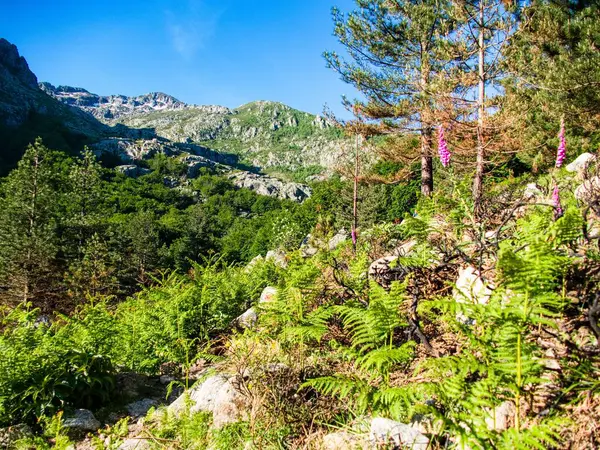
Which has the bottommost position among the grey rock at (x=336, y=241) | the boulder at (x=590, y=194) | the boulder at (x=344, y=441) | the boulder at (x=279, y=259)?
the boulder at (x=344, y=441)

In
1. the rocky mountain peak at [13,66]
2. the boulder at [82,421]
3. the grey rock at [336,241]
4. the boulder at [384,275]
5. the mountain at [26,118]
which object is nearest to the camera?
the boulder at [82,421]

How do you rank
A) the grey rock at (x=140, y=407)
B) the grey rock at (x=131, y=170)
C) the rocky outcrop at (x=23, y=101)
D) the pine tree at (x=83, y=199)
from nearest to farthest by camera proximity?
1. the grey rock at (x=140, y=407)
2. the pine tree at (x=83, y=199)
3. the grey rock at (x=131, y=170)
4. the rocky outcrop at (x=23, y=101)

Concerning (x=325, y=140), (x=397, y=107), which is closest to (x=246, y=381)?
(x=397, y=107)

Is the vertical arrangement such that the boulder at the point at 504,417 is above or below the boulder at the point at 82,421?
above

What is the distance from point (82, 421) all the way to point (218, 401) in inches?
50.2

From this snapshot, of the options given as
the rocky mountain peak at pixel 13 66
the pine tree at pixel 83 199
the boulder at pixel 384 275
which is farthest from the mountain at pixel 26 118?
the boulder at pixel 384 275

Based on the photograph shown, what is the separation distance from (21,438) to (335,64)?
13431 mm

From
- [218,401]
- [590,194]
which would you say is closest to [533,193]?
[590,194]

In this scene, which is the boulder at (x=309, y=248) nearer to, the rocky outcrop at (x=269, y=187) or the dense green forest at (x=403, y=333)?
the dense green forest at (x=403, y=333)

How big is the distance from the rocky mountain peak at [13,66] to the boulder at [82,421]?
16490cm

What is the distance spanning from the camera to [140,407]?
320 cm

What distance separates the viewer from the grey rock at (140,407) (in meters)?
3.08

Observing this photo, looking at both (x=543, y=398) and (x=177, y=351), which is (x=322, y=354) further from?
(x=177, y=351)

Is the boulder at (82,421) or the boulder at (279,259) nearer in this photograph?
the boulder at (82,421)
